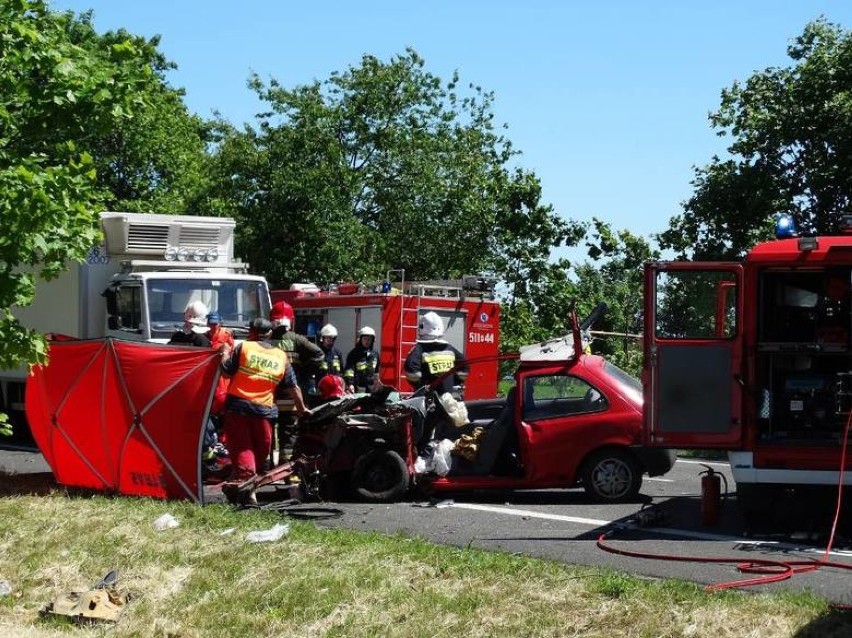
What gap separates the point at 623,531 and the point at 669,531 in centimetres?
38

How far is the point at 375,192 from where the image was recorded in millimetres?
37125

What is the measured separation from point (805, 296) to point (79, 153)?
6560 mm

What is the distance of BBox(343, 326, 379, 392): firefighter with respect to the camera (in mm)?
16406

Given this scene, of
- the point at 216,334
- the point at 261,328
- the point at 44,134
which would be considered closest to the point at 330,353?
the point at 216,334

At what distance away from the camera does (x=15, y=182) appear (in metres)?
11.3

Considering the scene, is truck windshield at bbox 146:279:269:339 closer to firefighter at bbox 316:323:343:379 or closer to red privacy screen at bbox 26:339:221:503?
firefighter at bbox 316:323:343:379

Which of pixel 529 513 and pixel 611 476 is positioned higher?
pixel 611 476

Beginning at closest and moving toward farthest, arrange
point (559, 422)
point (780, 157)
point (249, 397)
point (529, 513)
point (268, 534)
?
point (268, 534), point (529, 513), point (249, 397), point (559, 422), point (780, 157)

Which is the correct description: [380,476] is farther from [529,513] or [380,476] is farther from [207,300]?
[207,300]

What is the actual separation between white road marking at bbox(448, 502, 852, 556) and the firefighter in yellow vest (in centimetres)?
191

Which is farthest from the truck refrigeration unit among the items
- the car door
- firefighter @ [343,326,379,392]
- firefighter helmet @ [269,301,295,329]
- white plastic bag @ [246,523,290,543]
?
white plastic bag @ [246,523,290,543]

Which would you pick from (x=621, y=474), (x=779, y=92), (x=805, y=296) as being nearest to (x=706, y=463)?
(x=621, y=474)

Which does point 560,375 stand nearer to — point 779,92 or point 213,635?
point 213,635

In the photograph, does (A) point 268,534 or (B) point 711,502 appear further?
(B) point 711,502
